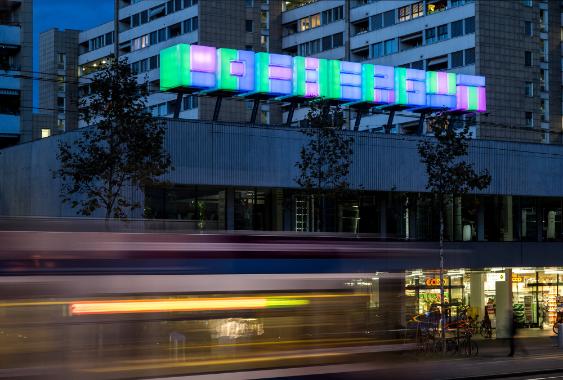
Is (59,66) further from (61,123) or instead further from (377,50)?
(377,50)

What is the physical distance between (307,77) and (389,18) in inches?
1533

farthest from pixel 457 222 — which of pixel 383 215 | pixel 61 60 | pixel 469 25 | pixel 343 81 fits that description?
pixel 61 60

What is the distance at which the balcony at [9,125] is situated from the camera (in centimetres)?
6178

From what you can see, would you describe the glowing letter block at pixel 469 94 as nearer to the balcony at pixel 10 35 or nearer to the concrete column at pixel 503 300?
the concrete column at pixel 503 300

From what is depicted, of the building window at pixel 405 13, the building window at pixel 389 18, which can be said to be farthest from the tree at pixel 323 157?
the building window at pixel 389 18

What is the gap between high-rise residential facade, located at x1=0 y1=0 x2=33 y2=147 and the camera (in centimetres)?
6275

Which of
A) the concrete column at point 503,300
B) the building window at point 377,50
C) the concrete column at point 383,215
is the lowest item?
the concrete column at point 503,300

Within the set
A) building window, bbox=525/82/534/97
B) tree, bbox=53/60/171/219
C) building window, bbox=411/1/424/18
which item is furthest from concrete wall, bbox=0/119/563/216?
building window, bbox=411/1/424/18

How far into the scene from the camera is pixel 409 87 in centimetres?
4472

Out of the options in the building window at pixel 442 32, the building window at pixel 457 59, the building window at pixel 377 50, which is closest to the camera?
the building window at pixel 457 59

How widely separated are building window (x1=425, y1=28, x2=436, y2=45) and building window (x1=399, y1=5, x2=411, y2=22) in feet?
8.44

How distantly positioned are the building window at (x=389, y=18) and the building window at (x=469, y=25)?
29.1ft

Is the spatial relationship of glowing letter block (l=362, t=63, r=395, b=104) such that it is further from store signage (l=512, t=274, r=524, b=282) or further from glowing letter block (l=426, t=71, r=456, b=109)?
store signage (l=512, t=274, r=524, b=282)

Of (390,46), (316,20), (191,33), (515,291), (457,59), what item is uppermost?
(316,20)
